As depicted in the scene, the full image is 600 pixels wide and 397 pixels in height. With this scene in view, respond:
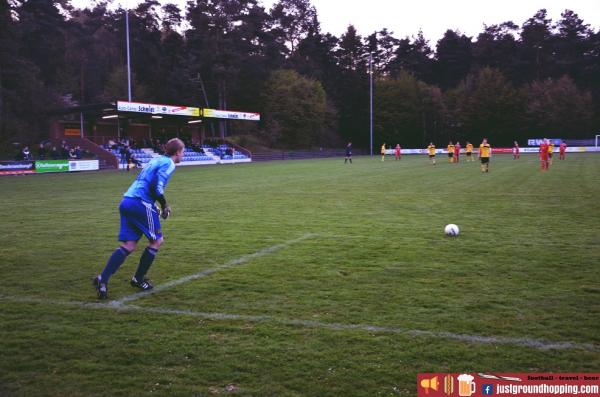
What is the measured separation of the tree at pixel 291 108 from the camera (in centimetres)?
7331

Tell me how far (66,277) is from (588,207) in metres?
12.6

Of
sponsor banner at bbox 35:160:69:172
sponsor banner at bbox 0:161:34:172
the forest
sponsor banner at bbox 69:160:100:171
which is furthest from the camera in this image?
the forest

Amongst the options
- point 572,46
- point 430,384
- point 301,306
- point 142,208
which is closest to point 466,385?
point 430,384

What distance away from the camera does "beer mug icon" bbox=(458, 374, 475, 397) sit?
352 centimetres

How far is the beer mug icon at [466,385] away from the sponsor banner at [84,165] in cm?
3912

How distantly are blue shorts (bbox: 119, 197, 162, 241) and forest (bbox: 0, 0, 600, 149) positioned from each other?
55.5 meters

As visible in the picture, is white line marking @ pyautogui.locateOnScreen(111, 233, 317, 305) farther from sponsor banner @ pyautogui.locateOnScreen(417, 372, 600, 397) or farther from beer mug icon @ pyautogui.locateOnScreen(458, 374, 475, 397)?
beer mug icon @ pyautogui.locateOnScreen(458, 374, 475, 397)

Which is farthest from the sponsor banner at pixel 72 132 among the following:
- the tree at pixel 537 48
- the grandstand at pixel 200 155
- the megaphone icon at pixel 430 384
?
the tree at pixel 537 48

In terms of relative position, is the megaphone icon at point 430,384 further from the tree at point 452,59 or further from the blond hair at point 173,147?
the tree at point 452,59

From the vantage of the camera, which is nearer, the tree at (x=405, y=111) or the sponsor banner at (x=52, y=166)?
the sponsor banner at (x=52, y=166)

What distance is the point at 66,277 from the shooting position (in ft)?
23.8

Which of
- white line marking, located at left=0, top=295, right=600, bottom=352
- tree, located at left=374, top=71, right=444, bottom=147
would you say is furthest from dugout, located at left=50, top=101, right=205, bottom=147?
white line marking, located at left=0, top=295, right=600, bottom=352

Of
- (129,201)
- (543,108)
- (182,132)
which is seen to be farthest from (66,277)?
(543,108)

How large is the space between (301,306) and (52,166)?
1424 inches
